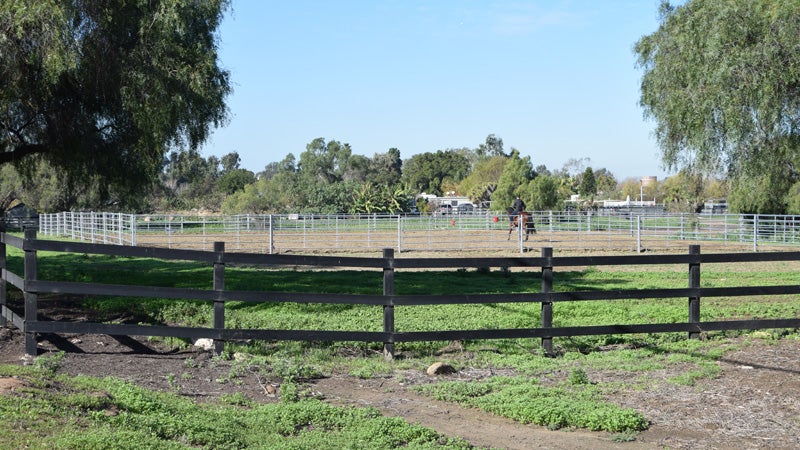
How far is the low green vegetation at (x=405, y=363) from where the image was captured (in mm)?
5902

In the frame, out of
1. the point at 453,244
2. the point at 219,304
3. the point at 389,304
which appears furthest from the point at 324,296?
the point at 453,244

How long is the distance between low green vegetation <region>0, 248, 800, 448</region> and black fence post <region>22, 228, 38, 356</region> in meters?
0.91

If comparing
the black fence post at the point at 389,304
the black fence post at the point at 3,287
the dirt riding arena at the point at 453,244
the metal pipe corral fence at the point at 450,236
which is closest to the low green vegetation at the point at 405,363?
the black fence post at the point at 389,304

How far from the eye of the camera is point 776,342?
33.1 feet

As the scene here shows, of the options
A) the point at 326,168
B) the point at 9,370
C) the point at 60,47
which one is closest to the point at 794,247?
the point at 60,47

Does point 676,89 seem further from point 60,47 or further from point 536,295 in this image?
point 60,47

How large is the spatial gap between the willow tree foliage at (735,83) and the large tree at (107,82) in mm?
9801

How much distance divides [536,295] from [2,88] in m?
9.73

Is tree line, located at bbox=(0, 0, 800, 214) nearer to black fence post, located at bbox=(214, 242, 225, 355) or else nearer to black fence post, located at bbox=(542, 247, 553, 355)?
black fence post, located at bbox=(214, 242, 225, 355)

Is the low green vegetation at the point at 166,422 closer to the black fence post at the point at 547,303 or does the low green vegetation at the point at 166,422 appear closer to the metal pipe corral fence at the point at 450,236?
the black fence post at the point at 547,303

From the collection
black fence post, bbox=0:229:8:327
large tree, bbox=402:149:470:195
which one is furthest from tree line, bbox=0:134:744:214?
black fence post, bbox=0:229:8:327

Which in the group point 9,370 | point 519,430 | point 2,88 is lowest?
point 519,430

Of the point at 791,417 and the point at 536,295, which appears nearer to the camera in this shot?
the point at 791,417

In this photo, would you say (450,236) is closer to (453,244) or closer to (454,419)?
(453,244)
